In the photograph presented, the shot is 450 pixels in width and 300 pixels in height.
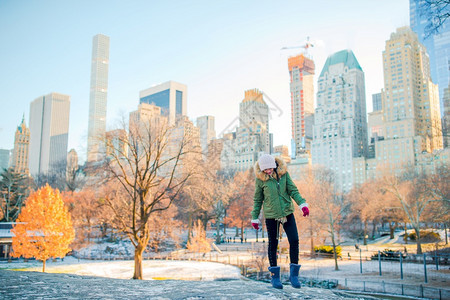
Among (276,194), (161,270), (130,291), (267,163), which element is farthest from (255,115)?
(130,291)

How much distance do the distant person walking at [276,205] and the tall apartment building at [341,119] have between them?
136887 millimetres

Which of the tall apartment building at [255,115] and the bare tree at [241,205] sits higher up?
the tall apartment building at [255,115]

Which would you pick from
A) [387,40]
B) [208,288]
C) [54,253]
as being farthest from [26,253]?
[387,40]

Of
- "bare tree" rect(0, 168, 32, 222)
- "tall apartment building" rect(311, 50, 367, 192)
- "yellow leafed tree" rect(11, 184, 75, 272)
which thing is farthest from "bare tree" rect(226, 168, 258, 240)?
"tall apartment building" rect(311, 50, 367, 192)

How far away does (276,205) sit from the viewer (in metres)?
5.55

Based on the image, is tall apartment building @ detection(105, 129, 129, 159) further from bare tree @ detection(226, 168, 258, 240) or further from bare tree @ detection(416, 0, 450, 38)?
bare tree @ detection(226, 168, 258, 240)

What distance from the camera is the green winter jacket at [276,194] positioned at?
555 cm

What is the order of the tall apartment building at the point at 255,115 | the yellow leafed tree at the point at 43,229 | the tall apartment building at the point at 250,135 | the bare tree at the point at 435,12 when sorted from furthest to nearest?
1. the tall apartment building at the point at 255,115
2. the tall apartment building at the point at 250,135
3. the yellow leafed tree at the point at 43,229
4. the bare tree at the point at 435,12

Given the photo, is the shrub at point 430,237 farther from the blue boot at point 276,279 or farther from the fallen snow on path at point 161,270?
the blue boot at point 276,279

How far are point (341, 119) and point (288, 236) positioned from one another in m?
154

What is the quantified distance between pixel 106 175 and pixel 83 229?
2649 centimetres

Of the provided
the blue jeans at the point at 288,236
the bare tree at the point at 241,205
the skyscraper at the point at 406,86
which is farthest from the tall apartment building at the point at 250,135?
the blue jeans at the point at 288,236

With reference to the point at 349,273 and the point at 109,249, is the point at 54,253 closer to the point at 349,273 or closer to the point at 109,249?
the point at 109,249

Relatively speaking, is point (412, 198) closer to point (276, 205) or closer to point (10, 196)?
point (276, 205)
